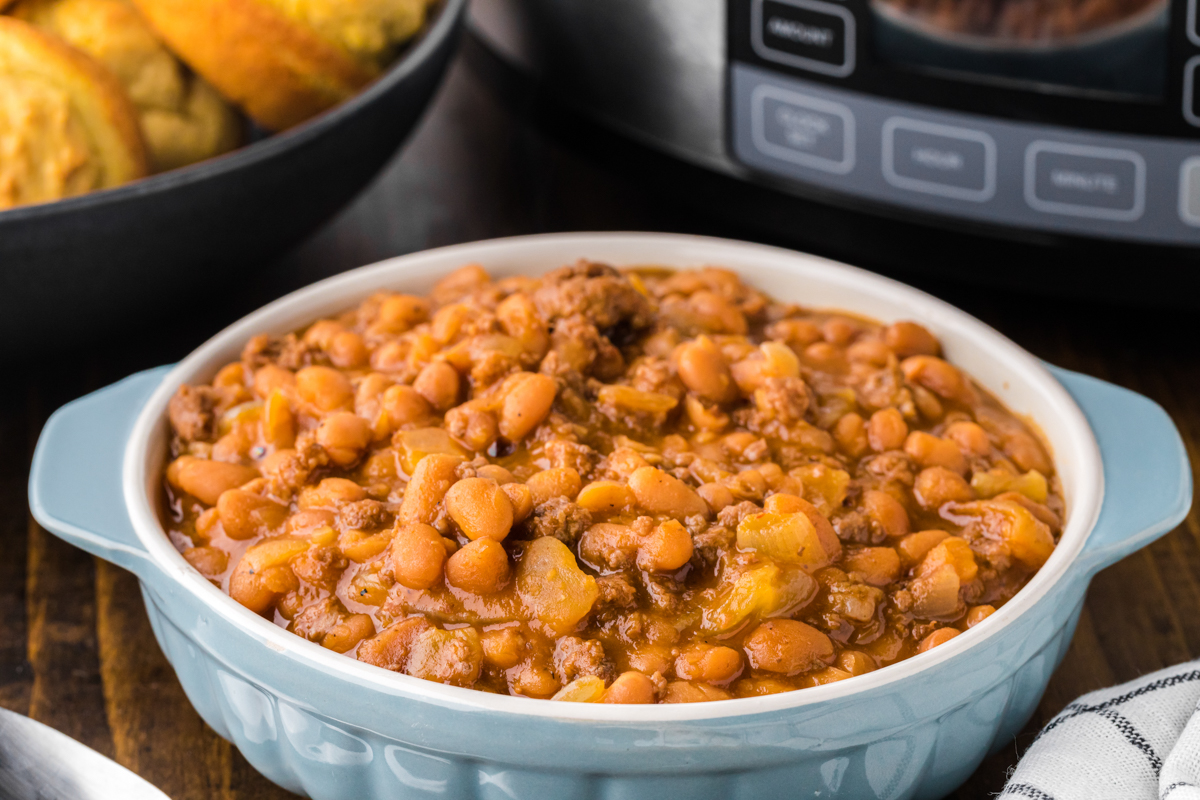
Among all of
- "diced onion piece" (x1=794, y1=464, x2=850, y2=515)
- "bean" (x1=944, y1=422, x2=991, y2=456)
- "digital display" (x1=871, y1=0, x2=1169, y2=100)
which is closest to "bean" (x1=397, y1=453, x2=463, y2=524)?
"diced onion piece" (x1=794, y1=464, x2=850, y2=515)

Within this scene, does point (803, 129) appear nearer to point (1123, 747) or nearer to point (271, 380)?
point (271, 380)

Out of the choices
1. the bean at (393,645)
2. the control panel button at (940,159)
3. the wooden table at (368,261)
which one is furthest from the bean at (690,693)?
the control panel button at (940,159)

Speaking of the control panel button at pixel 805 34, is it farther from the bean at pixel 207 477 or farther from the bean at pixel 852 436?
→ the bean at pixel 207 477

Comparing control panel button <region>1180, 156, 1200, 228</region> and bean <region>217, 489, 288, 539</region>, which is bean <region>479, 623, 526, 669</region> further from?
control panel button <region>1180, 156, 1200, 228</region>

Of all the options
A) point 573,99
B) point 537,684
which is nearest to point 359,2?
point 573,99

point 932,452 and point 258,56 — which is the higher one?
point 258,56

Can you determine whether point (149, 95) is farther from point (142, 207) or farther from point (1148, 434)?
point (1148, 434)

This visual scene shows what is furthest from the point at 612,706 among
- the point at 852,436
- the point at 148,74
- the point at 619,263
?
the point at 148,74
